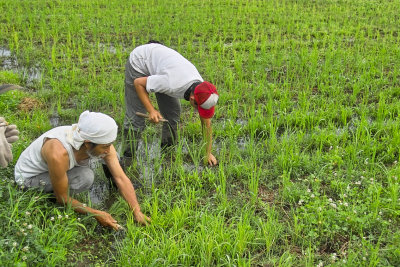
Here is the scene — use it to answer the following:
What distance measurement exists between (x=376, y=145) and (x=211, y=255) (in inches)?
83.2

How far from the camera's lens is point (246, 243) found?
9.59 ft

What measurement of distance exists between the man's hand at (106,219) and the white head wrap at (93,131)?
49 cm

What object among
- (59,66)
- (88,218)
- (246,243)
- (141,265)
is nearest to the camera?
(141,265)

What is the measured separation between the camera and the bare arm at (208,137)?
375 centimetres

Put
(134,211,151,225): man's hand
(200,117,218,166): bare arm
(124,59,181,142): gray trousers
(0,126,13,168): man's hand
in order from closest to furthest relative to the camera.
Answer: (0,126,13,168): man's hand → (134,211,151,225): man's hand → (200,117,218,166): bare arm → (124,59,181,142): gray trousers

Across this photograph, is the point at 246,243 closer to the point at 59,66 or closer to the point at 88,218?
the point at 88,218

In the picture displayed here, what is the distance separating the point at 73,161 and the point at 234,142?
5.55 feet

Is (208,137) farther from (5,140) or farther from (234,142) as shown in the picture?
(5,140)

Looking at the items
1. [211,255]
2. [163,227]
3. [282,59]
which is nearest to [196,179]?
[163,227]

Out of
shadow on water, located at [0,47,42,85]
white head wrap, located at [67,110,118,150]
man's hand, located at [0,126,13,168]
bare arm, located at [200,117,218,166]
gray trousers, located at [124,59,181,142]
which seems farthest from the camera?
shadow on water, located at [0,47,42,85]

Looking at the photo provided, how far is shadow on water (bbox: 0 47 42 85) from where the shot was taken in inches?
228

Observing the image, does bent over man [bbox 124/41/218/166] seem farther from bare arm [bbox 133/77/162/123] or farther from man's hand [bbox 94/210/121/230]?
man's hand [bbox 94/210/121/230]

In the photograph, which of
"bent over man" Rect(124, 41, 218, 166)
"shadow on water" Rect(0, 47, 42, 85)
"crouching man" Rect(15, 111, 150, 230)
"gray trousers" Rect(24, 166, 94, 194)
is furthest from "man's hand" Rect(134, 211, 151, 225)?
"shadow on water" Rect(0, 47, 42, 85)

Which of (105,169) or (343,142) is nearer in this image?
(105,169)
